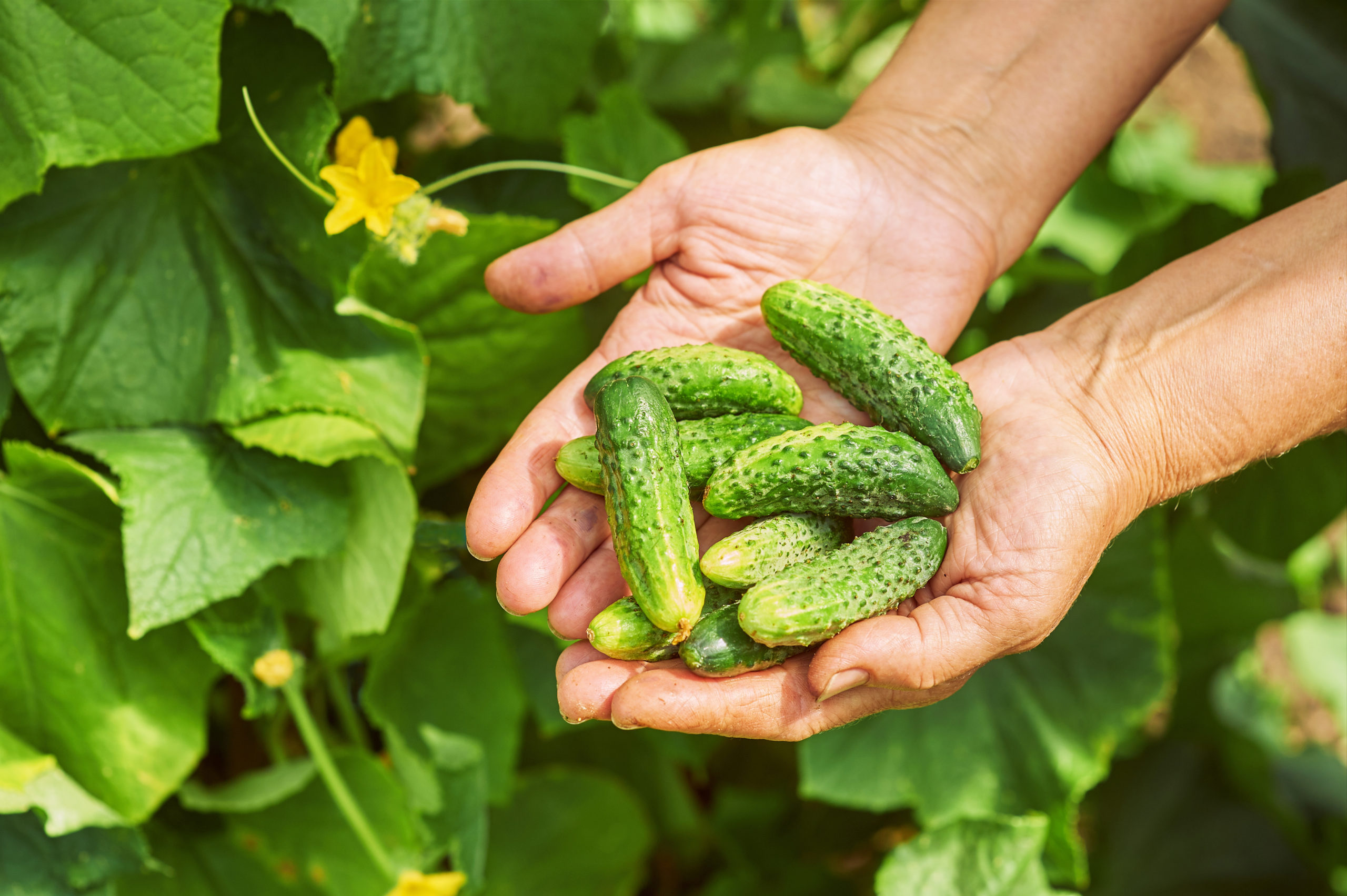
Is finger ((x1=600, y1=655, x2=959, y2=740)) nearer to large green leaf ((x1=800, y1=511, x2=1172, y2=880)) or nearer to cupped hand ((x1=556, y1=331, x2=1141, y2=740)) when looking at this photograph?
cupped hand ((x1=556, y1=331, x2=1141, y2=740))

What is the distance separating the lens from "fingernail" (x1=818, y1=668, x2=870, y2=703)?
4.92 ft

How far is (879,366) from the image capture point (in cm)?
184

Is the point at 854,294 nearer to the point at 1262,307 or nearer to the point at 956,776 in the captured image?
the point at 1262,307

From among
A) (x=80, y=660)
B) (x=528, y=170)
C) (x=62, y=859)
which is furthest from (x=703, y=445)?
(x=62, y=859)

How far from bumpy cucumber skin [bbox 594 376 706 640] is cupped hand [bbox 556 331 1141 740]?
124 millimetres

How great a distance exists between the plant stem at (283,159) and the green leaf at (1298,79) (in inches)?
95.2

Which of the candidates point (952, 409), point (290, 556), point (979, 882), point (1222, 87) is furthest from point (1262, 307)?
point (1222, 87)

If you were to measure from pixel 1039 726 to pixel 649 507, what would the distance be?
1519 mm

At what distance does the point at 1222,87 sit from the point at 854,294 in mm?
3849

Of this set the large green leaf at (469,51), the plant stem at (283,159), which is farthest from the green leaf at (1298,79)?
the plant stem at (283,159)

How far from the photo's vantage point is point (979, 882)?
6.69 feet

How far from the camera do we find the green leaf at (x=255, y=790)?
2.27 m

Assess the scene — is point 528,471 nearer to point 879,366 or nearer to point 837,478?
point 837,478

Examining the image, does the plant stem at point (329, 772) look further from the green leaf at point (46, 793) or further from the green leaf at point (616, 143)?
the green leaf at point (616, 143)
